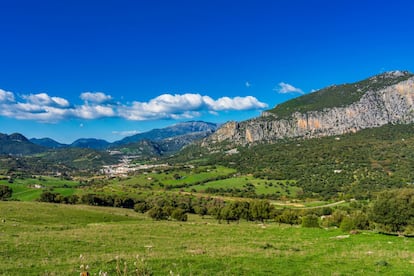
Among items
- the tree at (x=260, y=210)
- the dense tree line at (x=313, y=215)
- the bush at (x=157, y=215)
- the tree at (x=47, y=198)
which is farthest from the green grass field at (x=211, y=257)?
the tree at (x=47, y=198)

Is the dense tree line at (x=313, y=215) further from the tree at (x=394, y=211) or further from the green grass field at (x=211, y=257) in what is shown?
the green grass field at (x=211, y=257)

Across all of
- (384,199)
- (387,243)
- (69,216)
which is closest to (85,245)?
(387,243)

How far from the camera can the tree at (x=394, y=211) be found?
4919 cm

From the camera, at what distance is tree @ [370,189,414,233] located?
4919 cm

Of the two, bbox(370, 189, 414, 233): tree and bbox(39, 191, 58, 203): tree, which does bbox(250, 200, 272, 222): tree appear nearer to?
bbox(370, 189, 414, 233): tree

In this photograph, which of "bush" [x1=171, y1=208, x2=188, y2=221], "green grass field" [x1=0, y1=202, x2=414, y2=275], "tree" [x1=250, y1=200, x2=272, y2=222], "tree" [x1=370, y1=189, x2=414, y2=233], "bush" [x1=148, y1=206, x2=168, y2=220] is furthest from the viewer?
"tree" [x1=250, y1=200, x2=272, y2=222]

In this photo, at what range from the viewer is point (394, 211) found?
Answer: 50.2 metres

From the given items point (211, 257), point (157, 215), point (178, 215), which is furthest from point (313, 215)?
point (211, 257)

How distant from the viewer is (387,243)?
26641mm

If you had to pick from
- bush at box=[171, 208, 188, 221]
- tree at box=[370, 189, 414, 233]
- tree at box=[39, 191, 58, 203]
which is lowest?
bush at box=[171, 208, 188, 221]

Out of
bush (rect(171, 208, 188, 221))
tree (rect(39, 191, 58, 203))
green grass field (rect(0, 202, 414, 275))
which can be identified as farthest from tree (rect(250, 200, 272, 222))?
tree (rect(39, 191, 58, 203))

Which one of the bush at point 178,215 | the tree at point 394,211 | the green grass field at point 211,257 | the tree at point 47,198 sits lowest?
the bush at point 178,215

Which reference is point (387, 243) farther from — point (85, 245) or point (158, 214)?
point (158, 214)

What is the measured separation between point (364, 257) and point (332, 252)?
2662mm
